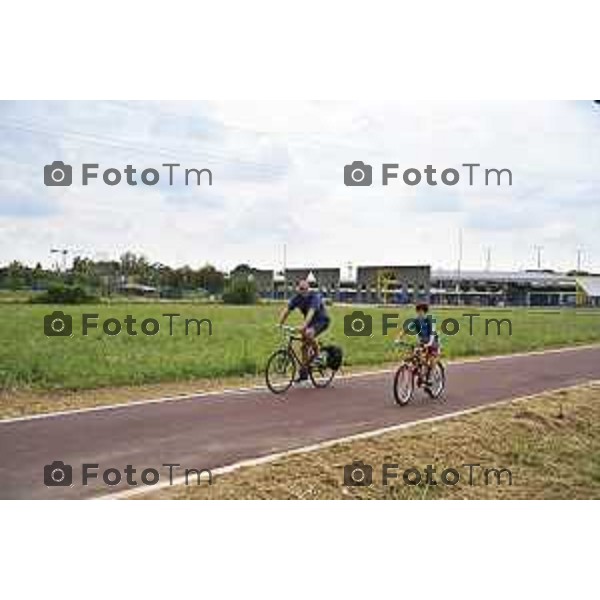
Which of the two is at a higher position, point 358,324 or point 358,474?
point 358,324

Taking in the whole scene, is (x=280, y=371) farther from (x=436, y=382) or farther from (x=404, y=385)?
(x=436, y=382)

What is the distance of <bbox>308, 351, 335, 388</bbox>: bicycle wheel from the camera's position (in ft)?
41.6

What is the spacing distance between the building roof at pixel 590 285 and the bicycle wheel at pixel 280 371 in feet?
75.7

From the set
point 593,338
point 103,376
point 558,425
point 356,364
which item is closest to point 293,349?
point 103,376

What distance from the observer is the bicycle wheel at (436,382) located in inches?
481

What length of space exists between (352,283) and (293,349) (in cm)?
1168

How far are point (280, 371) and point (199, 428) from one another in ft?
10.6

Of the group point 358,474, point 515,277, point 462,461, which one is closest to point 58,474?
point 358,474

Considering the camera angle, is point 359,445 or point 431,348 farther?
point 431,348

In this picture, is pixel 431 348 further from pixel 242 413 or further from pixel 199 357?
pixel 199 357

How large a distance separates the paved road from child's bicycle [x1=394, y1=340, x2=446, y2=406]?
0.22 metres

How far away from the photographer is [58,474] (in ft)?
22.7

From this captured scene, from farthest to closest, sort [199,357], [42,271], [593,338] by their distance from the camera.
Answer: [42,271]
[593,338]
[199,357]

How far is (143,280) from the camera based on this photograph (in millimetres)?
48375
